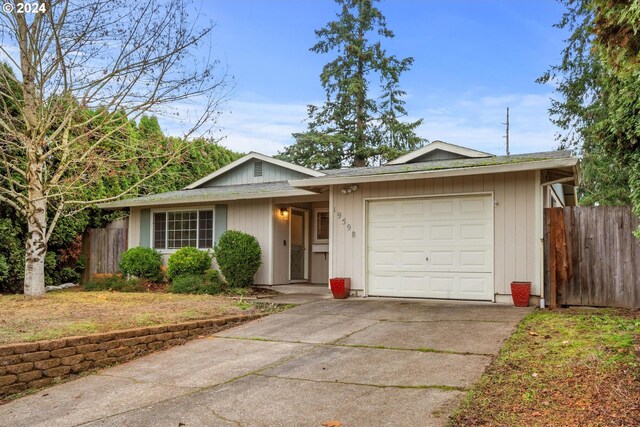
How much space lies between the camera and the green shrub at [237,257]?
11.5m

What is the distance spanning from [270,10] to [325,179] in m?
5.33

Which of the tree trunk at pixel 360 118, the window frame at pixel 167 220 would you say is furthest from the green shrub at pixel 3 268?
the tree trunk at pixel 360 118

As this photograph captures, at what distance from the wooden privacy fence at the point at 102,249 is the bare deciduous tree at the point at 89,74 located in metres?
3.74

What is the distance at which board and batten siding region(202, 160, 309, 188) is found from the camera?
1486 centimetres

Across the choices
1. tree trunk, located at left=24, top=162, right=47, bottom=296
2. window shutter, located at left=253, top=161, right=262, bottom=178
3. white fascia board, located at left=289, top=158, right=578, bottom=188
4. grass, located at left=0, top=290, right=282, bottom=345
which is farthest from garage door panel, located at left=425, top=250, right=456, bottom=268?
tree trunk, located at left=24, top=162, right=47, bottom=296

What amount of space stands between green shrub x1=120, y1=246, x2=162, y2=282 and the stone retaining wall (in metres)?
6.16

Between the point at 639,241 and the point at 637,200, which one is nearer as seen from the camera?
the point at 637,200

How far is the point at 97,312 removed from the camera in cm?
789

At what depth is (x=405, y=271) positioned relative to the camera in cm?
966

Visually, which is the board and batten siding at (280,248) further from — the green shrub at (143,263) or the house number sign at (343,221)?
the green shrub at (143,263)

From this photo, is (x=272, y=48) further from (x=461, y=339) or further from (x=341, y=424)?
(x=341, y=424)

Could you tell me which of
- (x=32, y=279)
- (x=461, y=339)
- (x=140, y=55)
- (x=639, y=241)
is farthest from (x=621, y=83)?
(x=32, y=279)

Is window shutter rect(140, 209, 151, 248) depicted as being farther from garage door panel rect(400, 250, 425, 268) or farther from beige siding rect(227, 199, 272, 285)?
garage door panel rect(400, 250, 425, 268)

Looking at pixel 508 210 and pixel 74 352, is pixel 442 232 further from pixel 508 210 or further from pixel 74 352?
pixel 74 352
